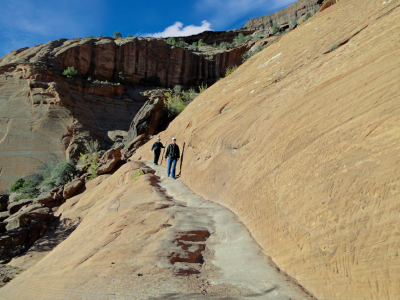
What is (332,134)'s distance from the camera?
377 centimetres

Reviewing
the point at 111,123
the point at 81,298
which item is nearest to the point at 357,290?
the point at 81,298

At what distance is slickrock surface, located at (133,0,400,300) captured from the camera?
260 centimetres

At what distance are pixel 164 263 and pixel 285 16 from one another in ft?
203

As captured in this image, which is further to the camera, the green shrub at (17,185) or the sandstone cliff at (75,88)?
the sandstone cliff at (75,88)

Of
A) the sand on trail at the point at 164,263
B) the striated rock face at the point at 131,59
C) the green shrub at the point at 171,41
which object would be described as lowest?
the sand on trail at the point at 164,263

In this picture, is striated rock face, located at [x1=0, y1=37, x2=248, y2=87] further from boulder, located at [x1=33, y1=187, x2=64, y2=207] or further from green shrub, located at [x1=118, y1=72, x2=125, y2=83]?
boulder, located at [x1=33, y1=187, x2=64, y2=207]

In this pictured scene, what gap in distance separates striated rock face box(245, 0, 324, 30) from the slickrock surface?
1908 inches

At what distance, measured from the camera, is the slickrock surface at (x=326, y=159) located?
2.60 meters

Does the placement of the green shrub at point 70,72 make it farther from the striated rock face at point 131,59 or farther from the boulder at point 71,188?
the boulder at point 71,188

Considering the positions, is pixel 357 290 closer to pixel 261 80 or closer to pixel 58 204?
pixel 261 80

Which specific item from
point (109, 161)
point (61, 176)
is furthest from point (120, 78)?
point (109, 161)

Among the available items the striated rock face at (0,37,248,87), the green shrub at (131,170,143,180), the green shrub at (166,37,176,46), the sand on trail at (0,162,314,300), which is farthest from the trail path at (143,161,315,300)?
the green shrub at (166,37,176,46)

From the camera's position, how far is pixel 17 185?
Result: 21922 millimetres

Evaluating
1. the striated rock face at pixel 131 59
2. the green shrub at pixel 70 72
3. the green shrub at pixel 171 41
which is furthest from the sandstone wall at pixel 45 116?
the green shrub at pixel 171 41
